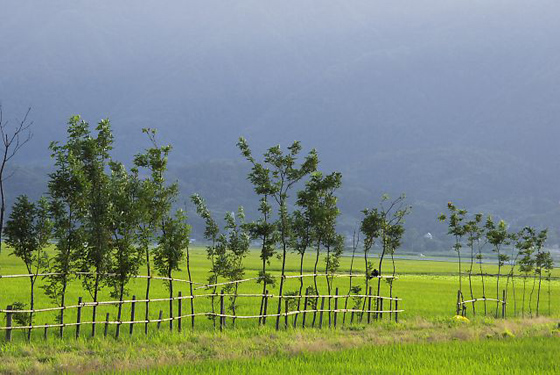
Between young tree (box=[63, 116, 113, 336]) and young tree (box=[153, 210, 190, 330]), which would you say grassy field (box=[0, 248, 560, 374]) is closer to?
young tree (box=[63, 116, 113, 336])

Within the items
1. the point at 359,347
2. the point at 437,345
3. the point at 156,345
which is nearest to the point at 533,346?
the point at 437,345

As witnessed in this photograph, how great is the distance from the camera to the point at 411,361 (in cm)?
1498

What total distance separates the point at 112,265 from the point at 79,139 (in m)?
3.89

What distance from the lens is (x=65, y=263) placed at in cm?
1817

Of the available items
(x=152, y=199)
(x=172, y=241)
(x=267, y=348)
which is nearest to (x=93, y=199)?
(x=152, y=199)

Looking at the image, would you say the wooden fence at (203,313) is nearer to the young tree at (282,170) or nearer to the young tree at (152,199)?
the young tree at (152,199)

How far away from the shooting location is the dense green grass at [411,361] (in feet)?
44.9

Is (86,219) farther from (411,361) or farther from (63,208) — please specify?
(411,361)

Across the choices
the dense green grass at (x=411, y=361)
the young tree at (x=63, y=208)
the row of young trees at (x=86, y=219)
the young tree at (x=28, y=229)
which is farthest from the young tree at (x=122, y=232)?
the dense green grass at (x=411, y=361)

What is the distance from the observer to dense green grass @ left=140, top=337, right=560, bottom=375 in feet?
44.9

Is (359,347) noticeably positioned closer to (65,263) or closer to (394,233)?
(65,263)

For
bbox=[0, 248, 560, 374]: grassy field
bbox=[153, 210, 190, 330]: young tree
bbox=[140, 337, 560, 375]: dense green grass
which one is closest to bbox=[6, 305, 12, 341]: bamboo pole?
bbox=[0, 248, 560, 374]: grassy field

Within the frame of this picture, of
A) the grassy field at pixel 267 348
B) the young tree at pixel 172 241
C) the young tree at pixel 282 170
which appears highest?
the young tree at pixel 282 170

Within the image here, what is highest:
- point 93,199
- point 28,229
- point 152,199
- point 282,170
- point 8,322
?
point 282,170
